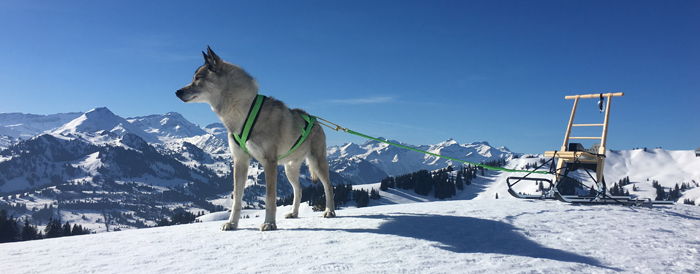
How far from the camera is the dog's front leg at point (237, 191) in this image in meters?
6.69

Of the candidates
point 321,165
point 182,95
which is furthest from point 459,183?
point 182,95

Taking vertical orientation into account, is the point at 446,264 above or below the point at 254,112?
below

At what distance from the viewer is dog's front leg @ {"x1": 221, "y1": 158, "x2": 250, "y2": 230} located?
6686 mm

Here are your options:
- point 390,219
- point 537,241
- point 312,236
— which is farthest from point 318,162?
point 537,241

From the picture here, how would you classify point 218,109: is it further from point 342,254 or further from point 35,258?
point 342,254

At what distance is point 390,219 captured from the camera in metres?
6.93

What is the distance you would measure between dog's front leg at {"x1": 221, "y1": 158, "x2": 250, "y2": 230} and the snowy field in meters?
0.51

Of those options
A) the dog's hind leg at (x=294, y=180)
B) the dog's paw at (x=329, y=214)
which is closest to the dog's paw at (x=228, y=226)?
the dog's hind leg at (x=294, y=180)

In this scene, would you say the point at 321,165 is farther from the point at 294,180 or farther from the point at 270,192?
the point at 270,192

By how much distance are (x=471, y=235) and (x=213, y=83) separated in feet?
16.2

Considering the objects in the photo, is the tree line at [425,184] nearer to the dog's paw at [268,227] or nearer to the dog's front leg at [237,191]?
the dog's front leg at [237,191]

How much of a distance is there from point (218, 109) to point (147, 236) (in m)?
2.40

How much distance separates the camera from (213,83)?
21.1ft

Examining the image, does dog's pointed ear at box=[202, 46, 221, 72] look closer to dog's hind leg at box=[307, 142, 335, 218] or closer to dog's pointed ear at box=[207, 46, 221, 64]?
dog's pointed ear at box=[207, 46, 221, 64]
